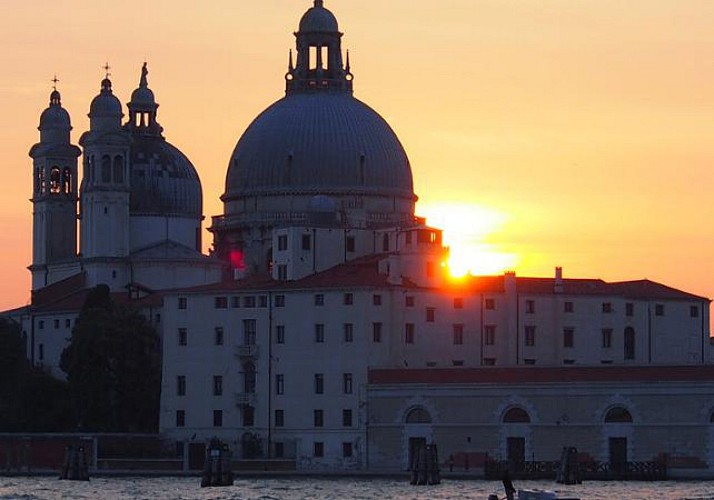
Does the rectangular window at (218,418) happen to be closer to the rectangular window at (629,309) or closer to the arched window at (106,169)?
the rectangular window at (629,309)

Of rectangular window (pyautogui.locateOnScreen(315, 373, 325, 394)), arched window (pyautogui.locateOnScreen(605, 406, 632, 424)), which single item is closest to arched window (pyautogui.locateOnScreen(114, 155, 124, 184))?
rectangular window (pyautogui.locateOnScreen(315, 373, 325, 394))

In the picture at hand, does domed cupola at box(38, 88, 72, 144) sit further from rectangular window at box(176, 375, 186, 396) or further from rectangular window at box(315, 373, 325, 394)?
rectangular window at box(315, 373, 325, 394)

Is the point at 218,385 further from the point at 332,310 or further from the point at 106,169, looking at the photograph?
the point at 106,169

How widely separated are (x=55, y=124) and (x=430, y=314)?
103 ft

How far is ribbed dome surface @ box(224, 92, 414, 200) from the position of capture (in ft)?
460

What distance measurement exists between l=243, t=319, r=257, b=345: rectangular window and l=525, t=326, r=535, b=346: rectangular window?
11.6 m

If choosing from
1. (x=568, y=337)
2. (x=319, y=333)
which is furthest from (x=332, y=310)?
(x=568, y=337)

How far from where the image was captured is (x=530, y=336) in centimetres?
12331

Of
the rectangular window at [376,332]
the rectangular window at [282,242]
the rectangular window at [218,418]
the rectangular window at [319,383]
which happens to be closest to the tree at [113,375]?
the rectangular window at [218,418]

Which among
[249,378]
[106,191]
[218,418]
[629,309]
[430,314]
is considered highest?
[106,191]

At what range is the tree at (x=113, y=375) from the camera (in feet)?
397

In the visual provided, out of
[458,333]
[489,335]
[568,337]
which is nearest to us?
A: [458,333]

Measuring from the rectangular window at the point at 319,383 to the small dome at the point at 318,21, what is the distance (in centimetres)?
3042

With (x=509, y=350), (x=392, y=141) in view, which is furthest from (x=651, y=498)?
(x=392, y=141)
